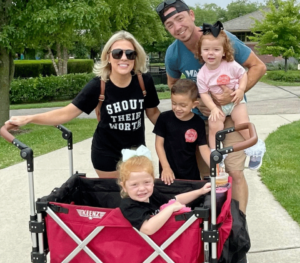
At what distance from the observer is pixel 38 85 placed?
15430mm

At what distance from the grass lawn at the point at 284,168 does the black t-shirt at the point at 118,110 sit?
6.46ft

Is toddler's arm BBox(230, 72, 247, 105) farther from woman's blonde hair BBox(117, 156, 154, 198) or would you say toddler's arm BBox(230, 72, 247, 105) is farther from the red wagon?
woman's blonde hair BBox(117, 156, 154, 198)

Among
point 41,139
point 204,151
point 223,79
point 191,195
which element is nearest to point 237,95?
point 223,79

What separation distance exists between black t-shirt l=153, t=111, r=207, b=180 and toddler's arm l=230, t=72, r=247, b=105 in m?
0.33

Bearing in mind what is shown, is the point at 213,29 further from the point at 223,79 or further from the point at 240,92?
the point at 240,92

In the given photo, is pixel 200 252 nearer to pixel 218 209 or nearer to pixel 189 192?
pixel 218 209

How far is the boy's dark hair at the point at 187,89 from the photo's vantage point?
10.2 ft

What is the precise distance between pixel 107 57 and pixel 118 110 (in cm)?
42

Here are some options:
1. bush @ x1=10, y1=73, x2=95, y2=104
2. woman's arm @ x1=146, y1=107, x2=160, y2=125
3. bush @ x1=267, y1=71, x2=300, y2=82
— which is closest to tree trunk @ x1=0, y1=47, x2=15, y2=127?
bush @ x1=10, y1=73, x2=95, y2=104

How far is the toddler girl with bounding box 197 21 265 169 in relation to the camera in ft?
10.1

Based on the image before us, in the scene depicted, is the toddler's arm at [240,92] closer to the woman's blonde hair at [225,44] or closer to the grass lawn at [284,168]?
the woman's blonde hair at [225,44]

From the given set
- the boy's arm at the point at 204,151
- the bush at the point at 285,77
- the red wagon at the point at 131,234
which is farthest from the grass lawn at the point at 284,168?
the bush at the point at 285,77

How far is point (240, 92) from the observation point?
3117 mm

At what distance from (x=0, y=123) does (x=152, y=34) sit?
21.0 metres
